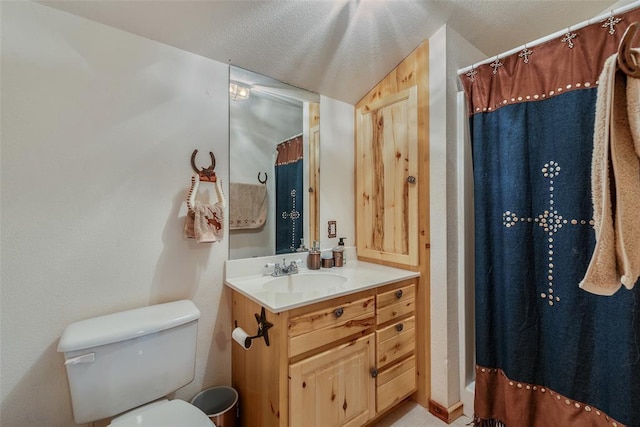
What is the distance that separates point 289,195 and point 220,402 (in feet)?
4.05

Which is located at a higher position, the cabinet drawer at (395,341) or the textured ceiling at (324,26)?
the textured ceiling at (324,26)

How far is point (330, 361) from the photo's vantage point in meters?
1.24

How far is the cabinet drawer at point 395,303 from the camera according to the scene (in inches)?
56.7

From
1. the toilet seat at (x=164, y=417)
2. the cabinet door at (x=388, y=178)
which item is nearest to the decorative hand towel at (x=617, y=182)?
the cabinet door at (x=388, y=178)

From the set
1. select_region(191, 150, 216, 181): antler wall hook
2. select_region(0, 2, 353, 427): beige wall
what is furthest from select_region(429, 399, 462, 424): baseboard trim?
select_region(191, 150, 216, 181): antler wall hook

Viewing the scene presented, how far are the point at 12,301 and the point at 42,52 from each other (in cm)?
97

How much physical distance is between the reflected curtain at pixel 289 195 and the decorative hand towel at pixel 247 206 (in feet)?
0.37

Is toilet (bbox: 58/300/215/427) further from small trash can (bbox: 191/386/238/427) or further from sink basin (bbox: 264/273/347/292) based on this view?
sink basin (bbox: 264/273/347/292)

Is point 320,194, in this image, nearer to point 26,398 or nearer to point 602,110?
point 602,110

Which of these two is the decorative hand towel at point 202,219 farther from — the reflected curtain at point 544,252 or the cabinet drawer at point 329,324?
the reflected curtain at point 544,252

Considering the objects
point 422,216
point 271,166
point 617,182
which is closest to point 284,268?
point 271,166

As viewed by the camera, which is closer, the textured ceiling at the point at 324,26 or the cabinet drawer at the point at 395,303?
the textured ceiling at the point at 324,26

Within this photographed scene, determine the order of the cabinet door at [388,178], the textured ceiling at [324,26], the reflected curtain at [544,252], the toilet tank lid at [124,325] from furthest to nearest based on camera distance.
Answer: the cabinet door at [388,178]
the textured ceiling at [324,26]
the reflected curtain at [544,252]
the toilet tank lid at [124,325]

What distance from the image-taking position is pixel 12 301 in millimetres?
1036
